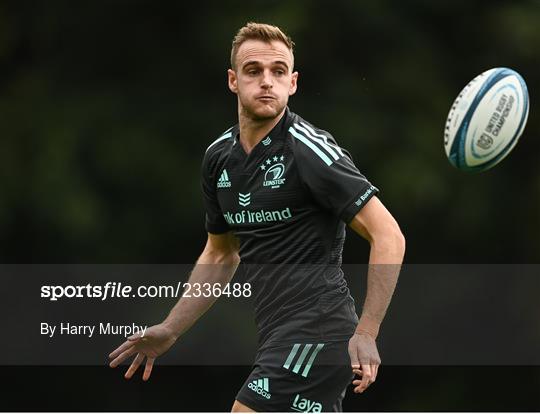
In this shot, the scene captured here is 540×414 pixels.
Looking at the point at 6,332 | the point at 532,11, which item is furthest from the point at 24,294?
the point at 532,11

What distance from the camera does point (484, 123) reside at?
678 cm

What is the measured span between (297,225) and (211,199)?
626 mm

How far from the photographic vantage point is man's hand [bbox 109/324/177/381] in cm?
670

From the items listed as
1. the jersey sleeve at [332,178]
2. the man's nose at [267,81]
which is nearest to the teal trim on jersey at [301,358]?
the jersey sleeve at [332,178]

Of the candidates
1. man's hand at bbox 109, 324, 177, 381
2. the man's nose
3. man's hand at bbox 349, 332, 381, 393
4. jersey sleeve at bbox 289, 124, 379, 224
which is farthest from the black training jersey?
man's hand at bbox 109, 324, 177, 381

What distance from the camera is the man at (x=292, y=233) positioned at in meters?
6.10

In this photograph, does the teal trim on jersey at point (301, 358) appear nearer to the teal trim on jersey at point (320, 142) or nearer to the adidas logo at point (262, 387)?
the adidas logo at point (262, 387)

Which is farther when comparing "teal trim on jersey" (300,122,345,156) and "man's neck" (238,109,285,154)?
"man's neck" (238,109,285,154)

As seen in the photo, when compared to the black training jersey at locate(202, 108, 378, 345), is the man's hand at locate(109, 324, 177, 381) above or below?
below

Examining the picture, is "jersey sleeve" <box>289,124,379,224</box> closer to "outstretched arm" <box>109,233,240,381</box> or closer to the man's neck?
the man's neck

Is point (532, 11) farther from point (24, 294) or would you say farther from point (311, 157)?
point (311, 157)

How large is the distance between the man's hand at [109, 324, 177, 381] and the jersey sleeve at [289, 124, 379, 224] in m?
1.10

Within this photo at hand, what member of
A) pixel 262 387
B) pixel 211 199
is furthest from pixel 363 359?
pixel 211 199

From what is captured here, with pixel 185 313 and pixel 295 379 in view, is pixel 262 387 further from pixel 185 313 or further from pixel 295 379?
pixel 185 313
